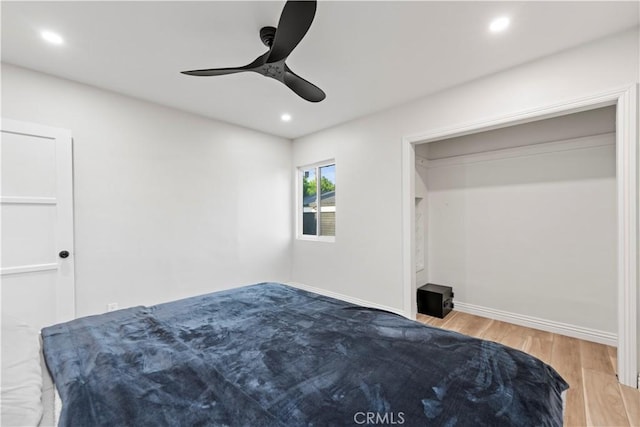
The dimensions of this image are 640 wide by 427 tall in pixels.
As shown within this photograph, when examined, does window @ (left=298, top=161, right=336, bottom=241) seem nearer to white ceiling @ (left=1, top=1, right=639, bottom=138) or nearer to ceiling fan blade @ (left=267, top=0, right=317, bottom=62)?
white ceiling @ (left=1, top=1, right=639, bottom=138)

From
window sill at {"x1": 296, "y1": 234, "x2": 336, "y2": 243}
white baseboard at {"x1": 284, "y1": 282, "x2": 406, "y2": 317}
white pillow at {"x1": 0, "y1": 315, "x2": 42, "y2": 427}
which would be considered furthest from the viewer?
window sill at {"x1": 296, "y1": 234, "x2": 336, "y2": 243}

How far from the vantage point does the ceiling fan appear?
143 centimetres

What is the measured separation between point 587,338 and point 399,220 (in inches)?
86.8

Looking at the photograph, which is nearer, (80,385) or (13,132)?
(80,385)

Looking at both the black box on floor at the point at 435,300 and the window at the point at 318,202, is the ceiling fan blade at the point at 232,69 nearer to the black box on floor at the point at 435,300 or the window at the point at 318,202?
the window at the point at 318,202

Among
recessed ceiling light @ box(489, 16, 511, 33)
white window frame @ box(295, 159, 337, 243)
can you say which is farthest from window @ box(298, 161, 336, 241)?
recessed ceiling light @ box(489, 16, 511, 33)

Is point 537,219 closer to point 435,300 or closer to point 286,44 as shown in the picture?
point 435,300

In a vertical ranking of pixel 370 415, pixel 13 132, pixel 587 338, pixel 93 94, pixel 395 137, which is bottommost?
pixel 587 338

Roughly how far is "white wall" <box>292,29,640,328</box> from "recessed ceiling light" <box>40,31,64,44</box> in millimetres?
2996

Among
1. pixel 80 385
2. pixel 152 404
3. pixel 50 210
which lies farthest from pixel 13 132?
pixel 152 404

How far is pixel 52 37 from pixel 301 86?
1912 mm

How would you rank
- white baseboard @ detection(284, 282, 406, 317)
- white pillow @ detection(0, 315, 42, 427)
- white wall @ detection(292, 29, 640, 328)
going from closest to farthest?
white pillow @ detection(0, 315, 42, 427) → white wall @ detection(292, 29, 640, 328) → white baseboard @ detection(284, 282, 406, 317)

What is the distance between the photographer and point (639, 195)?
2.04 m

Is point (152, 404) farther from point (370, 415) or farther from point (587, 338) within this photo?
point (587, 338)
